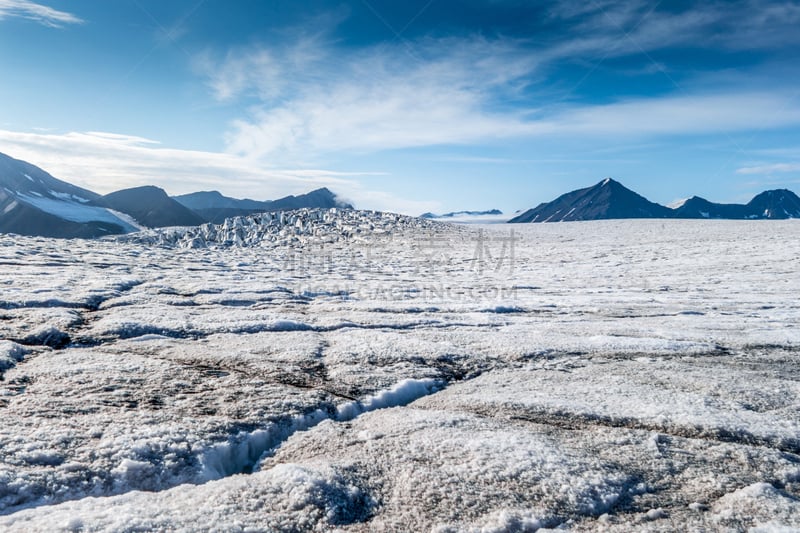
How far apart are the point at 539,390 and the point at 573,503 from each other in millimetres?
1661

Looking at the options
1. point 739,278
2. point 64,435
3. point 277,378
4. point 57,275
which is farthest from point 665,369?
point 57,275

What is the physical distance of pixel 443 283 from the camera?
13180mm

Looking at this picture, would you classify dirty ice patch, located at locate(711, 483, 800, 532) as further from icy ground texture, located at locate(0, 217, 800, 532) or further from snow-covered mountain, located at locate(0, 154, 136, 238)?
snow-covered mountain, located at locate(0, 154, 136, 238)

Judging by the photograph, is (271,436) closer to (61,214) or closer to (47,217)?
(47,217)

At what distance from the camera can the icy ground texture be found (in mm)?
2391

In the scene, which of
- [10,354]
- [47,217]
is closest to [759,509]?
[10,354]

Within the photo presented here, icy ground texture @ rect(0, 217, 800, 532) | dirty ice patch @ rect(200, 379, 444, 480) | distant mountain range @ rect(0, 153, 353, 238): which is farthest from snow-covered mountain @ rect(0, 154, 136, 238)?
dirty ice patch @ rect(200, 379, 444, 480)

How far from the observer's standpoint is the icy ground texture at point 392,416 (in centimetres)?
239

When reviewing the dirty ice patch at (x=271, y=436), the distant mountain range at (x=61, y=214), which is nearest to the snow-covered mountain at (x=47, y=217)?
the distant mountain range at (x=61, y=214)

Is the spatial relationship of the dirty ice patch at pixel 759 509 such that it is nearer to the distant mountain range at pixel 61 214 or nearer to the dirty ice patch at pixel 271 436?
the dirty ice patch at pixel 271 436

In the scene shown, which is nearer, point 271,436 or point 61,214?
point 271,436

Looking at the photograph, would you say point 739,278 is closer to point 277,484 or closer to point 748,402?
point 748,402

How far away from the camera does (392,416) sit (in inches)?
139

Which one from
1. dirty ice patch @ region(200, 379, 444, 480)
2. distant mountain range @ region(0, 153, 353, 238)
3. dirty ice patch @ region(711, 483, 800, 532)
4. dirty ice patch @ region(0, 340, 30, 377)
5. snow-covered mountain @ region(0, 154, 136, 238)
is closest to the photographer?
dirty ice patch @ region(711, 483, 800, 532)
